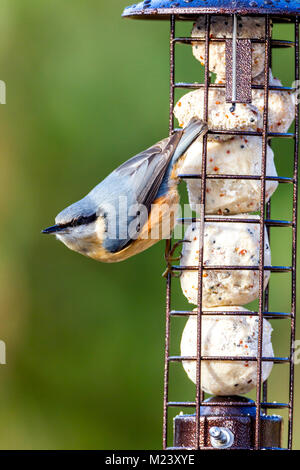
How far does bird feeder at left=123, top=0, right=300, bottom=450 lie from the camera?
4.59 meters

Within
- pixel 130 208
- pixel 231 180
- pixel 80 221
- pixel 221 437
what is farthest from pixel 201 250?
pixel 221 437

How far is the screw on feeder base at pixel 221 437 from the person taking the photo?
A: 14.9 feet

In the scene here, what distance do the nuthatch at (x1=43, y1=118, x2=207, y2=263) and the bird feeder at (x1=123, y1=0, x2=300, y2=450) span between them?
167mm

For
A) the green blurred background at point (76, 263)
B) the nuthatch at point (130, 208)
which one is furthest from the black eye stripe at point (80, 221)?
the green blurred background at point (76, 263)

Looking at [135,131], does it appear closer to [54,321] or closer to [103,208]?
[54,321]

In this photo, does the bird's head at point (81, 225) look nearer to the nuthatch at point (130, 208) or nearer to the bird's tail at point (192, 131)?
the nuthatch at point (130, 208)

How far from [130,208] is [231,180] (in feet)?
1.62

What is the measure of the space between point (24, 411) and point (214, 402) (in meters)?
3.40

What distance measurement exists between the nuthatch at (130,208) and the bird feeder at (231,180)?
0.17 metres

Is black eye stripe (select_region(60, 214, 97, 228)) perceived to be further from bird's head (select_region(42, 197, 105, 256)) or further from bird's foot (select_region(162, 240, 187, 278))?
bird's foot (select_region(162, 240, 187, 278))

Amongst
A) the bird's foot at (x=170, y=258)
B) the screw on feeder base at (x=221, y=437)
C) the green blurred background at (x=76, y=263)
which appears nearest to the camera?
the screw on feeder base at (x=221, y=437)

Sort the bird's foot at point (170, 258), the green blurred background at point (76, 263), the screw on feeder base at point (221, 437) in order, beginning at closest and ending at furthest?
the screw on feeder base at point (221, 437) < the bird's foot at point (170, 258) < the green blurred background at point (76, 263)

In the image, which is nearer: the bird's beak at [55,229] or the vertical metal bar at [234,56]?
the vertical metal bar at [234,56]
